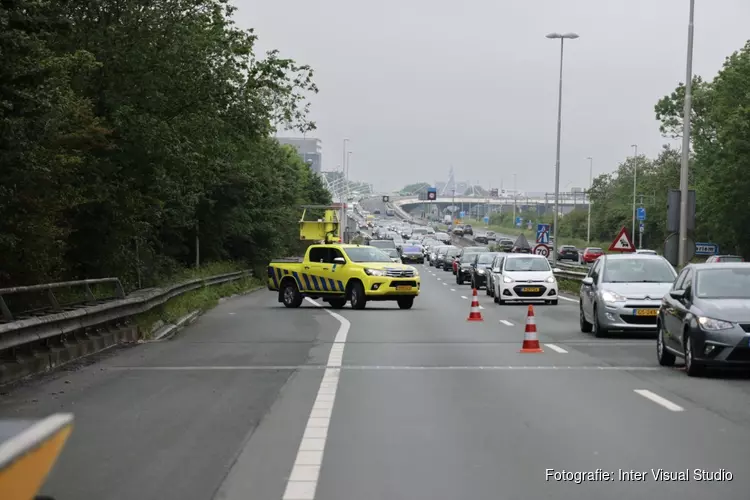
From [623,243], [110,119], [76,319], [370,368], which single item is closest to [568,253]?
[623,243]

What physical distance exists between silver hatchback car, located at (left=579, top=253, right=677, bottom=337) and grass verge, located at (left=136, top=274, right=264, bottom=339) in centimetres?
835

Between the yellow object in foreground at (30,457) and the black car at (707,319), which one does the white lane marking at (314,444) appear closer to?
the yellow object in foreground at (30,457)

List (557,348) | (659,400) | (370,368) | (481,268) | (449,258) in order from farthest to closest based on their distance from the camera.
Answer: (449,258) < (481,268) < (557,348) < (370,368) < (659,400)

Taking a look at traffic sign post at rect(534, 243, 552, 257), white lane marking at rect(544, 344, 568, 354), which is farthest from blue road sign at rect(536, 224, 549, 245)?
white lane marking at rect(544, 344, 568, 354)

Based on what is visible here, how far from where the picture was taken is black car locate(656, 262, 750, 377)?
13.5 meters

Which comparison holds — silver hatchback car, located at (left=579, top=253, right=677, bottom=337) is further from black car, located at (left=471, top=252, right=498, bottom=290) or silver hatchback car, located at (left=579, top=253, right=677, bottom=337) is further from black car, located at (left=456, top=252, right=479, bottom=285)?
black car, located at (left=456, top=252, right=479, bottom=285)

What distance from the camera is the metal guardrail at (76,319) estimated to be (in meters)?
13.5

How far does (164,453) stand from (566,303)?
29569 millimetres

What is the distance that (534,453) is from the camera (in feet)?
27.6

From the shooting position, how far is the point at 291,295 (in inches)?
1328

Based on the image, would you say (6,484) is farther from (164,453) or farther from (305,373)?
(305,373)

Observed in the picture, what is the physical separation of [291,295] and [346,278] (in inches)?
90.5

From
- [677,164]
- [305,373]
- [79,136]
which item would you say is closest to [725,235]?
[677,164]

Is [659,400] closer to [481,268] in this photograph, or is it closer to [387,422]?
[387,422]
